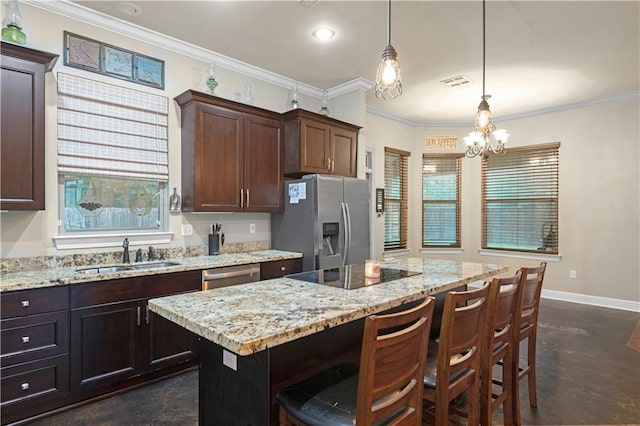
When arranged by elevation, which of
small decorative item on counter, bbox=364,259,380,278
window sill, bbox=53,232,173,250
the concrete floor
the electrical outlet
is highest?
the electrical outlet

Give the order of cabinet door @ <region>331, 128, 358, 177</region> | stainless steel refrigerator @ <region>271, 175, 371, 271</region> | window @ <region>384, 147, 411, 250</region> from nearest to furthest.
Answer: stainless steel refrigerator @ <region>271, 175, 371, 271</region>, cabinet door @ <region>331, 128, 358, 177</region>, window @ <region>384, 147, 411, 250</region>

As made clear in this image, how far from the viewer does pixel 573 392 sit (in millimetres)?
2773

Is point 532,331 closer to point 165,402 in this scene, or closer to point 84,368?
point 165,402

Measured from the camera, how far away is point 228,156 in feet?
12.0

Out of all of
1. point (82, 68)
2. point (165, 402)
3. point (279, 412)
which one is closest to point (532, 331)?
point (279, 412)

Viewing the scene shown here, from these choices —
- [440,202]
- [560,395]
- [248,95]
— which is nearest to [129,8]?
[248,95]

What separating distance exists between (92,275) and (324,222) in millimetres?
2110

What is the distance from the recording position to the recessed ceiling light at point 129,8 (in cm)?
293

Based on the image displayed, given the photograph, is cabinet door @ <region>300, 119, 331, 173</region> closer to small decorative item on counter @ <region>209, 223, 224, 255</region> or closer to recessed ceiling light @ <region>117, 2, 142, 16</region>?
small decorative item on counter @ <region>209, 223, 224, 255</region>

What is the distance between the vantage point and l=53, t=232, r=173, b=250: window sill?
2.92 meters

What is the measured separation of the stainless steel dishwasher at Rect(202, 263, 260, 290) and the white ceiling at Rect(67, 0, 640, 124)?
2.17 metres

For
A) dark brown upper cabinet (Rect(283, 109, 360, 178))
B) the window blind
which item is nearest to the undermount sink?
the window blind

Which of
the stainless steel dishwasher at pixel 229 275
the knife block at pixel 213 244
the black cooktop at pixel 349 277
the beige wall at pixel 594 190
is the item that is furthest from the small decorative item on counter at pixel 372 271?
the beige wall at pixel 594 190

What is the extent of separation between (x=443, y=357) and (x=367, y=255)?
2.75 metres
